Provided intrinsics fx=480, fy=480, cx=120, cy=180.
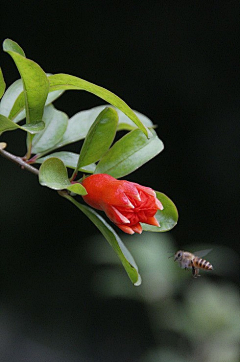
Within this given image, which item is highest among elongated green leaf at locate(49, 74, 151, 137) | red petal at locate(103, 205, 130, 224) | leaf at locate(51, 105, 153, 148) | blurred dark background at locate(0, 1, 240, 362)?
elongated green leaf at locate(49, 74, 151, 137)

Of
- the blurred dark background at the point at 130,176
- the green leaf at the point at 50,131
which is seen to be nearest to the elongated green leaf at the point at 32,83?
the green leaf at the point at 50,131

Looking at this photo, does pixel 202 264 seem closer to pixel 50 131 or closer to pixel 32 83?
pixel 50 131

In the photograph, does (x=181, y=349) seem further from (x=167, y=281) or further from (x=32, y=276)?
(x=32, y=276)

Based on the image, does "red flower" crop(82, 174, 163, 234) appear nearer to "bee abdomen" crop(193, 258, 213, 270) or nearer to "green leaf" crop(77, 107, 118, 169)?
"green leaf" crop(77, 107, 118, 169)

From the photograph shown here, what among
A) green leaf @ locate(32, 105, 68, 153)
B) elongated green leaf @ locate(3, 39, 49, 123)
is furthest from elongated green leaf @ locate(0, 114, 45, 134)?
green leaf @ locate(32, 105, 68, 153)

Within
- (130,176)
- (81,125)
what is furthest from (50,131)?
(130,176)

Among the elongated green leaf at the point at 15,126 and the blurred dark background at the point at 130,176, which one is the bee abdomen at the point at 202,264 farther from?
the blurred dark background at the point at 130,176

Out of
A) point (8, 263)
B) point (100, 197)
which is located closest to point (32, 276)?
point (8, 263)
